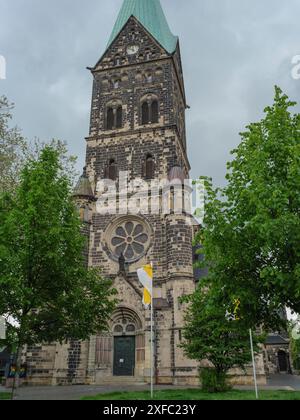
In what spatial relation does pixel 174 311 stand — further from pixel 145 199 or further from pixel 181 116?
pixel 181 116

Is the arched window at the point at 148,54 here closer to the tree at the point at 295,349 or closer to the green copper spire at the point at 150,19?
the green copper spire at the point at 150,19

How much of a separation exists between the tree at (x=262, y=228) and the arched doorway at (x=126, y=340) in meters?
13.8

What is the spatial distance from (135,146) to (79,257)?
60.3ft

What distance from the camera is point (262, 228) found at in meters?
9.16

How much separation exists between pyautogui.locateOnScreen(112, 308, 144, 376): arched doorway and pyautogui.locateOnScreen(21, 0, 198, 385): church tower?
60mm

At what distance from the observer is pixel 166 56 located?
114 ft

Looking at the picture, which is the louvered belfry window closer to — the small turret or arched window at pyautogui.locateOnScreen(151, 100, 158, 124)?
arched window at pyautogui.locateOnScreen(151, 100, 158, 124)

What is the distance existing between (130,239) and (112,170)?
21.5 ft

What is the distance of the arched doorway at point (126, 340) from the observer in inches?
917

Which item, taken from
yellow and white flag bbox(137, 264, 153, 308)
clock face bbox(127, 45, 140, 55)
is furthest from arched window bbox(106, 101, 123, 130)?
yellow and white flag bbox(137, 264, 153, 308)

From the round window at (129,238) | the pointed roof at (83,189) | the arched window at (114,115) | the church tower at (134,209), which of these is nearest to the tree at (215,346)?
the church tower at (134,209)

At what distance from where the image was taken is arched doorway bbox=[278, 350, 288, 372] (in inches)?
2029

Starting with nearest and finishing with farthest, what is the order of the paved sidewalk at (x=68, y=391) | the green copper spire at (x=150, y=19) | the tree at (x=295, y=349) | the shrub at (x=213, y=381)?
the paved sidewalk at (x=68, y=391) → the shrub at (x=213, y=381) → the green copper spire at (x=150, y=19) → the tree at (x=295, y=349)

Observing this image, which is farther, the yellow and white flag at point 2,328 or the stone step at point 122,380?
the stone step at point 122,380
